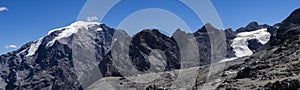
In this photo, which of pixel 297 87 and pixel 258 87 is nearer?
pixel 297 87

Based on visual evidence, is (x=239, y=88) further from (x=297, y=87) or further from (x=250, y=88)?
(x=297, y=87)

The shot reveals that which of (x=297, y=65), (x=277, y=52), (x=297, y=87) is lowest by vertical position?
(x=297, y=87)

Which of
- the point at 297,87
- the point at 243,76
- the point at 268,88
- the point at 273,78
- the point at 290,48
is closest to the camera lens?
the point at 297,87

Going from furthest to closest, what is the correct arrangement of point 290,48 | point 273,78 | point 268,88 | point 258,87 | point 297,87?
point 290,48 → point 273,78 → point 258,87 → point 268,88 → point 297,87

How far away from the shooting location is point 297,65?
12838 cm

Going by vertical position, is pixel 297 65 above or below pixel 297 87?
above

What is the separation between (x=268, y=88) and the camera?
10538 centimetres

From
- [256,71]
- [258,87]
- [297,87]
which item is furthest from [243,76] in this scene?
[297,87]

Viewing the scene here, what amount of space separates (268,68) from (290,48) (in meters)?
49.1

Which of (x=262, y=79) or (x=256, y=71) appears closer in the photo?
(x=262, y=79)

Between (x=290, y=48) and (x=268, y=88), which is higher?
(x=290, y=48)

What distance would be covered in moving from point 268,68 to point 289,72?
24.4 metres

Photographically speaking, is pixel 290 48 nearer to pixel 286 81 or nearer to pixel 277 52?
pixel 277 52

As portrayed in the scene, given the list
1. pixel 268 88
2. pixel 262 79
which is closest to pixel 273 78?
pixel 262 79
